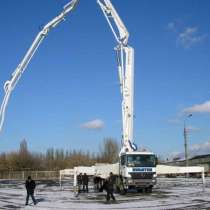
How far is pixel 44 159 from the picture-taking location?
13325 cm

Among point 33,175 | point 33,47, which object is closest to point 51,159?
point 33,175

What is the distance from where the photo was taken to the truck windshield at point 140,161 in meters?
32.2

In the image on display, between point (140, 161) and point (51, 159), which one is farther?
point (51, 159)

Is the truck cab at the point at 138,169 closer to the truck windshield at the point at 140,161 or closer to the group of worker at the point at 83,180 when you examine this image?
the truck windshield at the point at 140,161

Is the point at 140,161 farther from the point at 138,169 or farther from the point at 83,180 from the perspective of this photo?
the point at 83,180

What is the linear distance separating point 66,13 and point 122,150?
12298mm

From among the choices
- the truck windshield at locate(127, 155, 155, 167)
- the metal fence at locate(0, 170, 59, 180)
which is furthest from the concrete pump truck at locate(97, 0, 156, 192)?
the metal fence at locate(0, 170, 59, 180)

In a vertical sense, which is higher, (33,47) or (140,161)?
(33,47)

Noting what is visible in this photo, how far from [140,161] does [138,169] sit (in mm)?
581

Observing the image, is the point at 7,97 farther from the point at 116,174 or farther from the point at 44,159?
the point at 44,159

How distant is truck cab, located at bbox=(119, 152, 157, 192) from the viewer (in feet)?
105

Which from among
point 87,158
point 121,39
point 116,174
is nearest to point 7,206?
point 116,174

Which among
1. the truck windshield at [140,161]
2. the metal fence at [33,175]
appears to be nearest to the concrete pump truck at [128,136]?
the truck windshield at [140,161]

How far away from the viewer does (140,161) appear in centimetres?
3241
